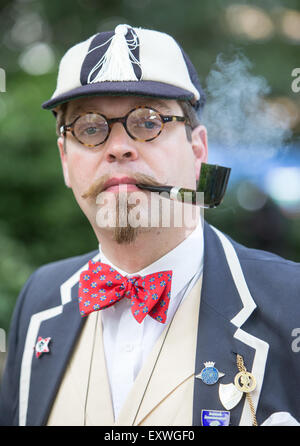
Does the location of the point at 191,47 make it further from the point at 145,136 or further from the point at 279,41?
the point at 145,136

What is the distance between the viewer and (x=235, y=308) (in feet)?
5.74

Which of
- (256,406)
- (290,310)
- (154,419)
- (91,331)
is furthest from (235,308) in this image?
(91,331)

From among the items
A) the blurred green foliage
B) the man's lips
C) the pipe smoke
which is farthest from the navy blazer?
the blurred green foliage

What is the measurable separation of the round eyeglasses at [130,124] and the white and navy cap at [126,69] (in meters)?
0.08

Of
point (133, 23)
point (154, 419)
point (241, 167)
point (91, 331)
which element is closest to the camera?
point (154, 419)

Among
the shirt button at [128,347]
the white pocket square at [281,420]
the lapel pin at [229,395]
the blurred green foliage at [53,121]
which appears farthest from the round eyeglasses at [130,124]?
the blurred green foliage at [53,121]

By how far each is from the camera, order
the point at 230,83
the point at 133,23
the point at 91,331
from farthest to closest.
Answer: the point at 133,23 < the point at 230,83 < the point at 91,331

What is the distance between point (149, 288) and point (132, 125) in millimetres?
608

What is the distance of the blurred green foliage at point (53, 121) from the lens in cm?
489

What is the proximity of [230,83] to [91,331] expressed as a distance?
1248 millimetres

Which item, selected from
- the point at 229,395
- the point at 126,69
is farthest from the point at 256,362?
the point at 126,69

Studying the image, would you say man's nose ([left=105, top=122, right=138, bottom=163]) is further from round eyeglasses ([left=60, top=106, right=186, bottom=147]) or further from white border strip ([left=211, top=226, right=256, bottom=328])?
white border strip ([left=211, top=226, right=256, bottom=328])

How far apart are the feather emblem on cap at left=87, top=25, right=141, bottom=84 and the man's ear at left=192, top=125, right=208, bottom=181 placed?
1.31 feet

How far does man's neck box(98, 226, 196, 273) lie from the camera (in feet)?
6.16
